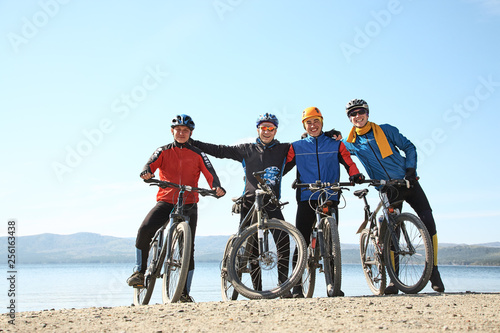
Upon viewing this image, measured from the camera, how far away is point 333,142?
631 centimetres

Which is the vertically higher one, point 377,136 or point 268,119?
point 268,119

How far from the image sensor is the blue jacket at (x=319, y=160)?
6180 millimetres

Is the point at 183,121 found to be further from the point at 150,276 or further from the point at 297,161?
the point at 150,276

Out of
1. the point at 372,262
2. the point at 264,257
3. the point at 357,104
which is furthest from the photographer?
the point at 357,104

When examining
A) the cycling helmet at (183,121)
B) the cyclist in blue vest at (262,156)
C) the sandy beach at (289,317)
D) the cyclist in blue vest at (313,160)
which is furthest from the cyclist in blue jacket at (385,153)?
the cycling helmet at (183,121)

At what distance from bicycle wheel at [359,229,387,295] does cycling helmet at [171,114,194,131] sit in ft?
9.55

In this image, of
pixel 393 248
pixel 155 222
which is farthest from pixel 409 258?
pixel 155 222

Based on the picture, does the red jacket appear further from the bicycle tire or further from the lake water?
the lake water

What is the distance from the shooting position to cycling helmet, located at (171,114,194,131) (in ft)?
21.4

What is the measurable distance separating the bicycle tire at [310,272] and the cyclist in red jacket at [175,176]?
1.40m

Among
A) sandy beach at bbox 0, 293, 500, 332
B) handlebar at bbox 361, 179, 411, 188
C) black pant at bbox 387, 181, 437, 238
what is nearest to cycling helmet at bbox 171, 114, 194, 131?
handlebar at bbox 361, 179, 411, 188

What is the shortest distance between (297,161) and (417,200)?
165 cm

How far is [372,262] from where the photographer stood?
6.33 m

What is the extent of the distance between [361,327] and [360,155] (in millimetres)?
3233
